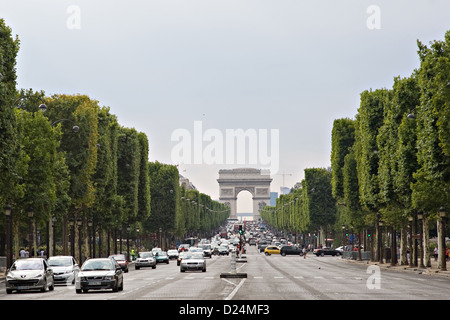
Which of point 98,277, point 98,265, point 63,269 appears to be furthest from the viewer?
point 63,269

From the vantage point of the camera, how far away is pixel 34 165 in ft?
219

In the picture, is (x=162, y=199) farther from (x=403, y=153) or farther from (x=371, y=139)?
(x=403, y=153)

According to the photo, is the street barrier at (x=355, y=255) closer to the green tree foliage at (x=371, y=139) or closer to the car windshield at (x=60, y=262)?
the green tree foliage at (x=371, y=139)

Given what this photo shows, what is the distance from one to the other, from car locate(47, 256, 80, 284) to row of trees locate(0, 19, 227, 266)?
18.3 feet

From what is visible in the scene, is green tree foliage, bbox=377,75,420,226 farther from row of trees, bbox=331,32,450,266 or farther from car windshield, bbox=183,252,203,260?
car windshield, bbox=183,252,203,260

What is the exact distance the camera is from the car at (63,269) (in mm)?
48125

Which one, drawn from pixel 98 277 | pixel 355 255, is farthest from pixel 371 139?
pixel 98 277

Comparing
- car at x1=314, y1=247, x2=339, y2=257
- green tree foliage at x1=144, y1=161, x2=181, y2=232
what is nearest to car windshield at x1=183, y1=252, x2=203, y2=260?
green tree foliage at x1=144, y1=161, x2=181, y2=232

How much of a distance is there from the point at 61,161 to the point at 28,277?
31.6 meters

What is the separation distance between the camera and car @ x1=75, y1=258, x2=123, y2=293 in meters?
38.8

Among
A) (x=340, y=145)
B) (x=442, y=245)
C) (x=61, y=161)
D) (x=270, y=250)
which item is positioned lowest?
(x=270, y=250)

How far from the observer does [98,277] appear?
38.9m

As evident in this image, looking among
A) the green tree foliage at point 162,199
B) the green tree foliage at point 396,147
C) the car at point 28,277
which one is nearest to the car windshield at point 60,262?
the car at point 28,277

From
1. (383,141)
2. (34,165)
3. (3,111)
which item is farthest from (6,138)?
(383,141)
